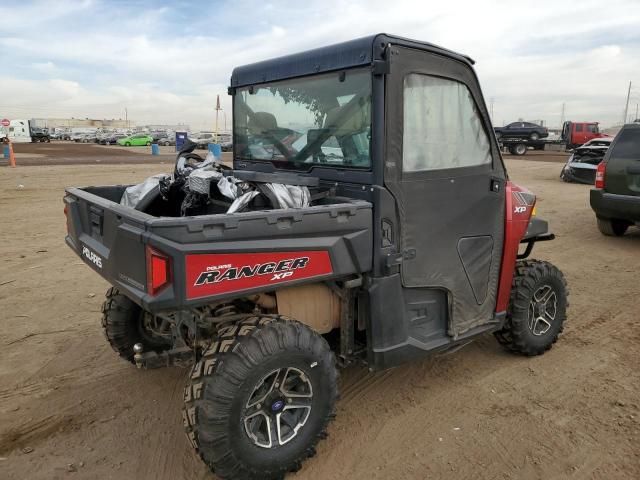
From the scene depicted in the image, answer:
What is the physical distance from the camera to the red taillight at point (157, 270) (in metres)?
2.26

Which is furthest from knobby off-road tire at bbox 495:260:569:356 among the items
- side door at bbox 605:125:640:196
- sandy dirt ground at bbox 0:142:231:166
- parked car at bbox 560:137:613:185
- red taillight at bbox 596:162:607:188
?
sandy dirt ground at bbox 0:142:231:166

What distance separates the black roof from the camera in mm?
2783

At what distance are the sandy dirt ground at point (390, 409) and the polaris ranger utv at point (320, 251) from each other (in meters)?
0.37

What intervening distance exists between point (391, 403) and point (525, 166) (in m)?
21.2

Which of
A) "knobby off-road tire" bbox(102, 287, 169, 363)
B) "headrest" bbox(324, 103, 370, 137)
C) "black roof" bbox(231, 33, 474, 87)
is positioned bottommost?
"knobby off-road tire" bbox(102, 287, 169, 363)

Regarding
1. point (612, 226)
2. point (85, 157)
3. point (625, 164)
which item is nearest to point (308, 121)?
point (625, 164)

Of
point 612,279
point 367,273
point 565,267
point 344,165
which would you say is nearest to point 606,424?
point 367,273

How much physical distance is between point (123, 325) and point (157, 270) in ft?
5.63

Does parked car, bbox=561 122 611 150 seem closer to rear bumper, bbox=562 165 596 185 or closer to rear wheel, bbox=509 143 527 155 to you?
rear wheel, bbox=509 143 527 155

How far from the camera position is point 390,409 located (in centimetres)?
338

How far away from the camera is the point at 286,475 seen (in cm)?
277

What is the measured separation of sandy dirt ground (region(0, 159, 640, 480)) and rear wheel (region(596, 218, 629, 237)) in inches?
133

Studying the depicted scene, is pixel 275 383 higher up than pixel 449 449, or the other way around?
pixel 275 383

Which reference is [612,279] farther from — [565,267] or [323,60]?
[323,60]
